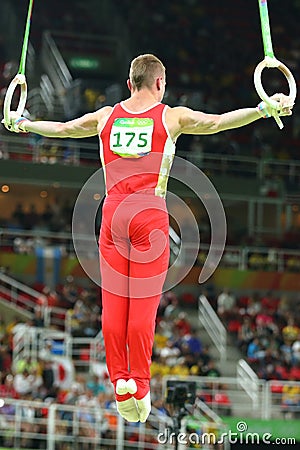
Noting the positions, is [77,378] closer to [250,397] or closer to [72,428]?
[72,428]

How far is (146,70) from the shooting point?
6.01 meters

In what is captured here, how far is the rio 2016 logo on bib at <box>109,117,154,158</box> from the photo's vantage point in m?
5.98

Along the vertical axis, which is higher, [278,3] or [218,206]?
[278,3]

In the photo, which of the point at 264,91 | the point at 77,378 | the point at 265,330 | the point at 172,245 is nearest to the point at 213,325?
the point at 265,330

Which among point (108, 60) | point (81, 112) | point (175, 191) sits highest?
→ point (108, 60)

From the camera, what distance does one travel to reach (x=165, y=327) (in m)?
17.0

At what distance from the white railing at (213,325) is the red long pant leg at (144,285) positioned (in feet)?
37.8

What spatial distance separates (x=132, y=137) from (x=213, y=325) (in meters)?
12.4

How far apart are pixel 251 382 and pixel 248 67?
422 inches

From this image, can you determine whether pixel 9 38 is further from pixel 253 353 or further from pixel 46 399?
pixel 46 399

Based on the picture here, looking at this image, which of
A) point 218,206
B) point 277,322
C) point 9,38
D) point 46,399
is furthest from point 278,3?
point 218,206

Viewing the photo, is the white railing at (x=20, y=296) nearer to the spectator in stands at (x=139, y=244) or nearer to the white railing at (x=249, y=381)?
the white railing at (x=249, y=381)

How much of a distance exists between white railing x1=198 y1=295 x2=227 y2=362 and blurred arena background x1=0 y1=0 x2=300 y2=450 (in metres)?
0.04

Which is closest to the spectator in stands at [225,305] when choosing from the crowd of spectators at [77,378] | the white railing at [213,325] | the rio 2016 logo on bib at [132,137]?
the white railing at [213,325]
